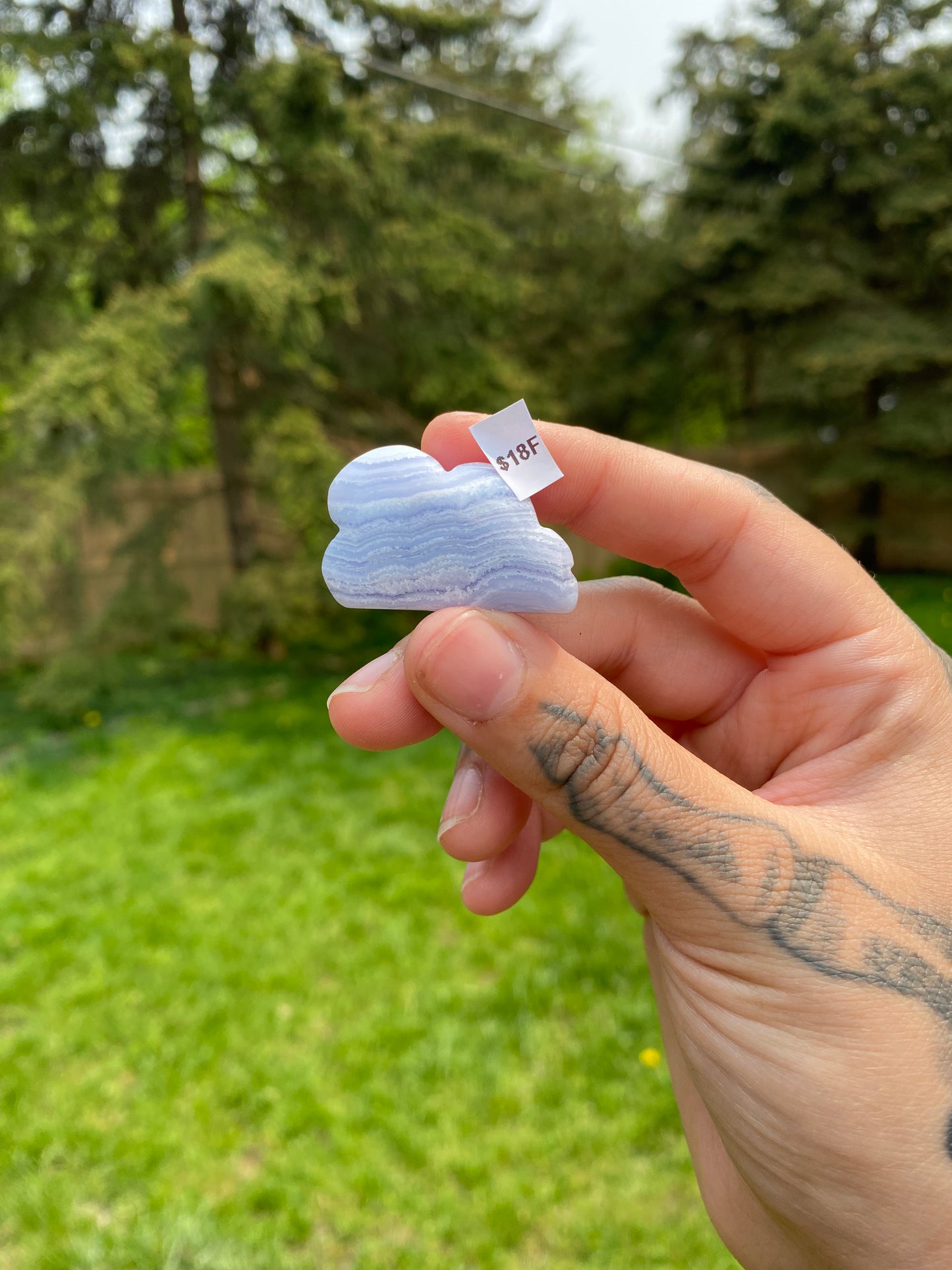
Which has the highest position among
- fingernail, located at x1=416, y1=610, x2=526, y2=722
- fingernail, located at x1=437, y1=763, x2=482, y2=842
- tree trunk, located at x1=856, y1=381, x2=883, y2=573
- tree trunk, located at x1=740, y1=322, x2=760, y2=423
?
tree trunk, located at x1=740, y1=322, x2=760, y2=423

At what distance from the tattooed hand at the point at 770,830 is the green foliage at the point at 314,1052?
0.81m

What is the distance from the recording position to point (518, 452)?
1.26m

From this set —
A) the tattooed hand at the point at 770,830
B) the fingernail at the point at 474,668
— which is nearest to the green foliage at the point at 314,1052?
the tattooed hand at the point at 770,830

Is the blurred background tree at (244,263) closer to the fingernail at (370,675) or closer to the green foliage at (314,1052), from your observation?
the green foliage at (314,1052)

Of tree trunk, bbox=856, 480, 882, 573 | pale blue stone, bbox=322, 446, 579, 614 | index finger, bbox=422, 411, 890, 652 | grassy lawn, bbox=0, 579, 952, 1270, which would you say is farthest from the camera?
tree trunk, bbox=856, 480, 882, 573

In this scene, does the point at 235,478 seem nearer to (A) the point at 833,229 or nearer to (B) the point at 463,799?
(B) the point at 463,799

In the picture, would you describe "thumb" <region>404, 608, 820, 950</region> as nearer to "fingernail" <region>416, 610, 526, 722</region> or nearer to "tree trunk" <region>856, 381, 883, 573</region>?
"fingernail" <region>416, 610, 526, 722</region>

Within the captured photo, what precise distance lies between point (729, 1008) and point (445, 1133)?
1.39m

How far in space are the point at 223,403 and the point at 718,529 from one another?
489cm

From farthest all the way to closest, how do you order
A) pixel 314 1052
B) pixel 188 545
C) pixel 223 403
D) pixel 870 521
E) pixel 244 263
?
pixel 870 521 → pixel 188 545 → pixel 223 403 → pixel 244 263 → pixel 314 1052

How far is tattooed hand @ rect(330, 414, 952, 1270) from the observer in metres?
1.08

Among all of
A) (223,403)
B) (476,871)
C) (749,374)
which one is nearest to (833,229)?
(749,374)

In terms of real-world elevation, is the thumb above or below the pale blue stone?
below

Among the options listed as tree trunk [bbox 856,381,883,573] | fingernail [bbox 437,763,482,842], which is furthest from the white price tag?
tree trunk [bbox 856,381,883,573]
